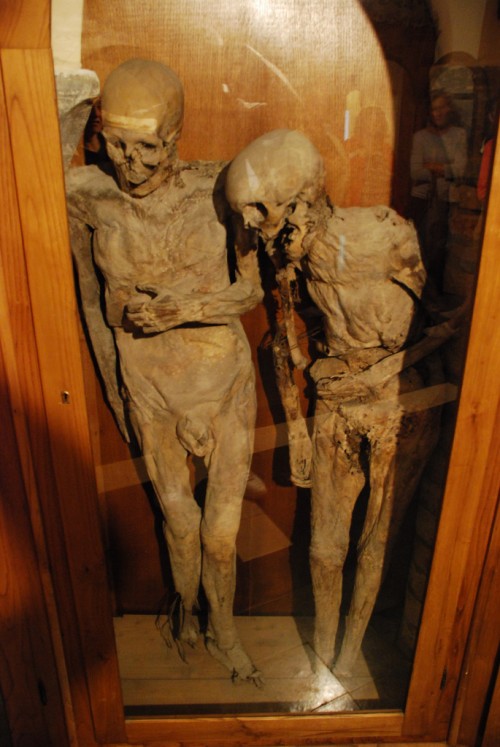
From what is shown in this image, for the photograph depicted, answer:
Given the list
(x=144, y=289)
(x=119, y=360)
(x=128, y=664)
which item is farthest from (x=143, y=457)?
(x=128, y=664)

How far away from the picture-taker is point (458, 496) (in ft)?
5.11

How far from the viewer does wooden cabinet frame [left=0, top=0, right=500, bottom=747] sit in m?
1.22

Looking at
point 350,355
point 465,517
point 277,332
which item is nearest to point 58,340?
point 277,332

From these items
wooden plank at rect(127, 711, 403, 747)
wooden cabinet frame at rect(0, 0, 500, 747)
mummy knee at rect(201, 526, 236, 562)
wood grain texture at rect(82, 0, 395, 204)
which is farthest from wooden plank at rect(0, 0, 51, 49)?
wooden plank at rect(127, 711, 403, 747)

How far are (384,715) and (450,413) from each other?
985 millimetres

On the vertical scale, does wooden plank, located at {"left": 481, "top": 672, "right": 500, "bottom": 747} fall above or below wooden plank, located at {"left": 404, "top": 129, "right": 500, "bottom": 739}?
below

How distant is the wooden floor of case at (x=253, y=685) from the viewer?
1.86 metres

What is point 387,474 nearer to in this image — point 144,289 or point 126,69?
point 144,289

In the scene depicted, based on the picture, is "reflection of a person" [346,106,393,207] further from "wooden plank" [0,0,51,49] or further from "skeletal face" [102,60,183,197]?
"wooden plank" [0,0,51,49]

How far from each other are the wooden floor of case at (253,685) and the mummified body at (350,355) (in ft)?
0.19

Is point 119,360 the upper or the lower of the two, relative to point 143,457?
upper

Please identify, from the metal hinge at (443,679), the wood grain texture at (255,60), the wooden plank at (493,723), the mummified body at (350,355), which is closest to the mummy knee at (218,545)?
the mummified body at (350,355)

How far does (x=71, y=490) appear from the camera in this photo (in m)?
1.54

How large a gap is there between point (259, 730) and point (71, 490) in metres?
0.98
